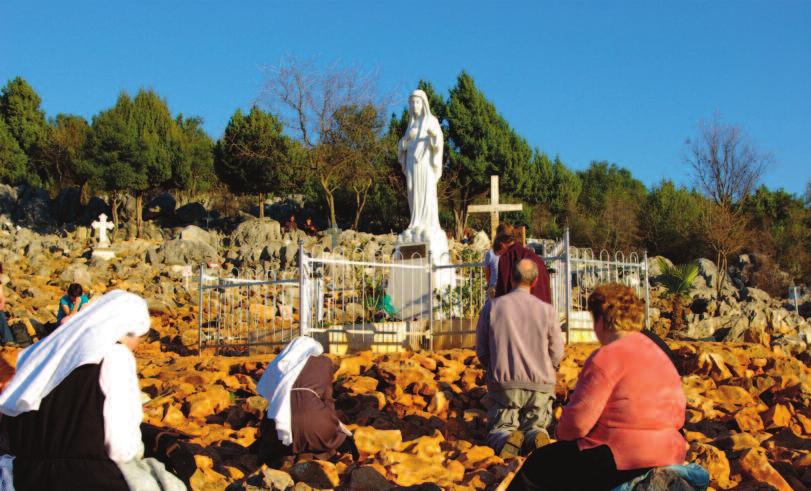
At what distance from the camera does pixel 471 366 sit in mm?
8047

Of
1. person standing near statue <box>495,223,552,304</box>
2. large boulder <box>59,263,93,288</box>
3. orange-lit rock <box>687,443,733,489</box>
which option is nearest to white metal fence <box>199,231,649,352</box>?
person standing near statue <box>495,223,552,304</box>

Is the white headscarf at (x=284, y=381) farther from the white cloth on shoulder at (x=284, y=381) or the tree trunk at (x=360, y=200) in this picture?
the tree trunk at (x=360, y=200)

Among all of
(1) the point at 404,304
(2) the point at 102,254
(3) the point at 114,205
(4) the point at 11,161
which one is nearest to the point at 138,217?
(3) the point at 114,205

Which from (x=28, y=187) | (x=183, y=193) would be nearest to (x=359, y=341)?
(x=28, y=187)

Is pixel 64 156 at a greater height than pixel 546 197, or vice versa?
pixel 64 156

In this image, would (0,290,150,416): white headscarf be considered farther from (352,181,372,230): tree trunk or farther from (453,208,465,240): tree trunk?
(453,208,465,240): tree trunk

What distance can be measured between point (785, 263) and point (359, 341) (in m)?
24.5

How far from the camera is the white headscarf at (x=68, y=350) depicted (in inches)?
120

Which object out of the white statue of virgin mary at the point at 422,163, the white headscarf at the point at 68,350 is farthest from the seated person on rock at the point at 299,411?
the white statue of virgin mary at the point at 422,163

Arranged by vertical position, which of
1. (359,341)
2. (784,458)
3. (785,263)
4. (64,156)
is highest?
(64,156)

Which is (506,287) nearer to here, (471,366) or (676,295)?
(471,366)

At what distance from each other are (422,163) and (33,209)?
28.5m

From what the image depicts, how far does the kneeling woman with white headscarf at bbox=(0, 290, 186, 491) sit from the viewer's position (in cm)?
308

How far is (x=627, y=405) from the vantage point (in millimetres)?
3318
